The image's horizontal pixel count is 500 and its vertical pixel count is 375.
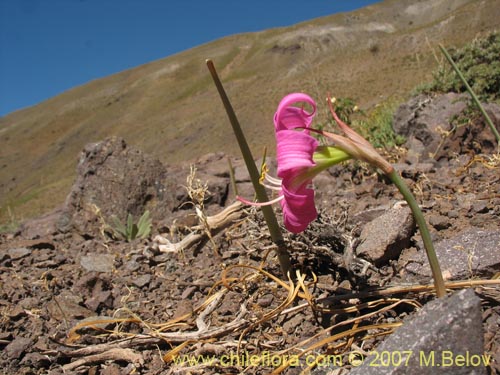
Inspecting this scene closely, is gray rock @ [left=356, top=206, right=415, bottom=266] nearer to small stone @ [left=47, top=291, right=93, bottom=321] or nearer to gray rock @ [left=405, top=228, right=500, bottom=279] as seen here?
gray rock @ [left=405, top=228, right=500, bottom=279]

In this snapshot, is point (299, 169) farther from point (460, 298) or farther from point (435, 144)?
point (435, 144)

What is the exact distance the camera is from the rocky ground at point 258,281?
5.73 feet

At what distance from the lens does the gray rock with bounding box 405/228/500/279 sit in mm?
1741

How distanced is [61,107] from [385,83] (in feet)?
174

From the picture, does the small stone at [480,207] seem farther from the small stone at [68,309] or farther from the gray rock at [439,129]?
the small stone at [68,309]

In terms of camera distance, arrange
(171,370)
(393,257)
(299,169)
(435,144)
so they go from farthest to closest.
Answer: (435,144) → (393,257) → (171,370) → (299,169)

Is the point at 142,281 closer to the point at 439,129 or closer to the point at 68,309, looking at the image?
the point at 68,309

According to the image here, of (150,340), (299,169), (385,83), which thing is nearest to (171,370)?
(150,340)

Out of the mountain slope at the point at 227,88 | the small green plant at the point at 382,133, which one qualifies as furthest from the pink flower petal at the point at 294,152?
the small green plant at the point at 382,133

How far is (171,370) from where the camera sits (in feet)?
5.78

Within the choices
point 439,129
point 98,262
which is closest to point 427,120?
point 439,129

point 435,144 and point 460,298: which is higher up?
point 435,144

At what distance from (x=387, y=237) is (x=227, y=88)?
36399mm

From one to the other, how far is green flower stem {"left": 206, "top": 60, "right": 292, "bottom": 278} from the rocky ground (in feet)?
0.28
